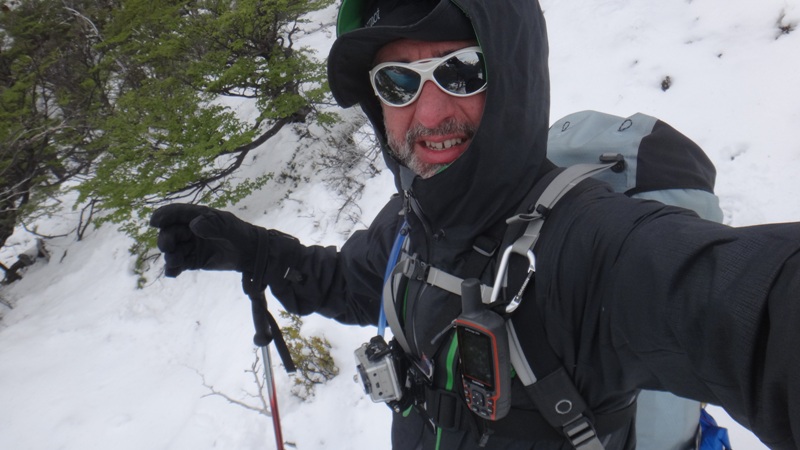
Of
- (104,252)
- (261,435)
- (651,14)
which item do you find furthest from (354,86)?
(104,252)

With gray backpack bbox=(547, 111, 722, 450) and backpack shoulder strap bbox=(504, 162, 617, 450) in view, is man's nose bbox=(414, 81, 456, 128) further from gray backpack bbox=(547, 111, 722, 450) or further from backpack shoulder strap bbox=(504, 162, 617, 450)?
gray backpack bbox=(547, 111, 722, 450)

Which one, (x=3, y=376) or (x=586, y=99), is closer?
(x=586, y=99)

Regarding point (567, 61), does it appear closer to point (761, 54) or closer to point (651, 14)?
point (651, 14)

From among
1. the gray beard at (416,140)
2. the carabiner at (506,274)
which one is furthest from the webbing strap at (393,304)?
the carabiner at (506,274)

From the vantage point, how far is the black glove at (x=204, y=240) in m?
1.96

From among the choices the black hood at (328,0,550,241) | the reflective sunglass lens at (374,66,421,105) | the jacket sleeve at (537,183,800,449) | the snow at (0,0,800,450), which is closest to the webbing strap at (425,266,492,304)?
the black hood at (328,0,550,241)

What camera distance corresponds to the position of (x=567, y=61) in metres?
5.74

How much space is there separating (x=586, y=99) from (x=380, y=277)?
13.3ft

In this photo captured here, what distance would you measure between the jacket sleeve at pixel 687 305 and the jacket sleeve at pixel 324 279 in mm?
1095

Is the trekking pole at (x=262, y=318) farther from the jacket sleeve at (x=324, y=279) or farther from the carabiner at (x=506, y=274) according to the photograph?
the carabiner at (x=506, y=274)

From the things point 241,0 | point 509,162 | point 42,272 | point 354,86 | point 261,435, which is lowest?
point 261,435

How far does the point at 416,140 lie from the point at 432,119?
0.09 metres

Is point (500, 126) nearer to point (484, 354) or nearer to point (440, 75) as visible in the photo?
point (440, 75)

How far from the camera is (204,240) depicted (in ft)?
6.79
